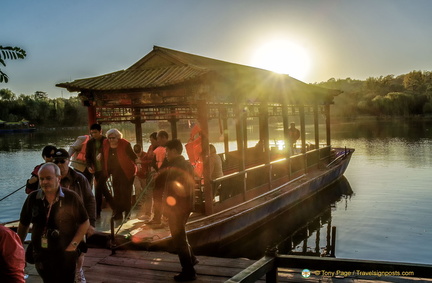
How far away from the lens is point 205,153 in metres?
8.23

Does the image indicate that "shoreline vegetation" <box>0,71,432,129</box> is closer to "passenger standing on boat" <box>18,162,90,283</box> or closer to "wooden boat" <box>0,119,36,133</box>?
"wooden boat" <box>0,119,36,133</box>

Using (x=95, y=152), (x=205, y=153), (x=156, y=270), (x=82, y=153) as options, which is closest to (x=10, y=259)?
(x=156, y=270)

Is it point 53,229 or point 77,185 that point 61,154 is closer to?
point 77,185

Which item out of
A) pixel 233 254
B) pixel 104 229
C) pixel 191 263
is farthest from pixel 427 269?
pixel 233 254

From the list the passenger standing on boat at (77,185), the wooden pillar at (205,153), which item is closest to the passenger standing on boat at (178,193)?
the passenger standing on boat at (77,185)

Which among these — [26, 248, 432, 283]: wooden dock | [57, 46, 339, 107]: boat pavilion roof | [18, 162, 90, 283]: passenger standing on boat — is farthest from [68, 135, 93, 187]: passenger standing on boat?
[18, 162, 90, 283]: passenger standing on boat

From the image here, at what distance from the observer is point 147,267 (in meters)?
5.77

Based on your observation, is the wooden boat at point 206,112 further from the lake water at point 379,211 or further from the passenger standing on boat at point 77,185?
the passenger standing on boat at point 77,185

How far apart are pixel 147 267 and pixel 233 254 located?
3.93m

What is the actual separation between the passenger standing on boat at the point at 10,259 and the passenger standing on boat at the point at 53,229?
777 millimetres

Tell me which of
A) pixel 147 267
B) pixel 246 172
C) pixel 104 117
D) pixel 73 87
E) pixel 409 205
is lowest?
pixel 409 205

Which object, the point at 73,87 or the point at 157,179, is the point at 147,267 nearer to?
the point at 157,179

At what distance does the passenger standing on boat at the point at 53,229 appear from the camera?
3537 mm

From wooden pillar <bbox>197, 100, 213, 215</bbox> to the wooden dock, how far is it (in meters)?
2.17
